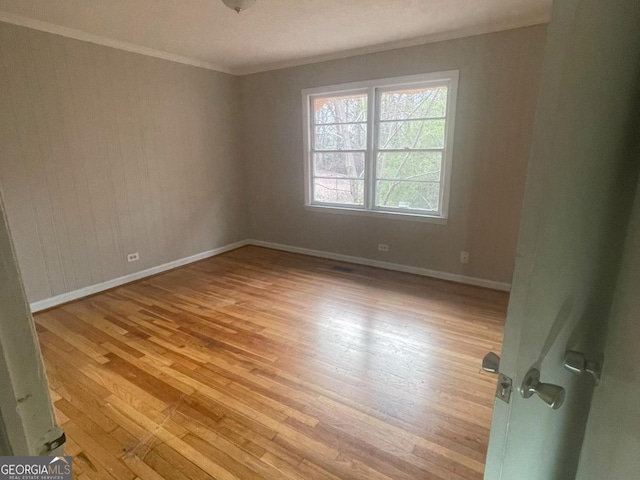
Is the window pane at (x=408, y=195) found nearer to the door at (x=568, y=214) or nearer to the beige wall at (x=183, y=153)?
the beige wall at (x=183, y=153)

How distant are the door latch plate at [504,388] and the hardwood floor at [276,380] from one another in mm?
1092

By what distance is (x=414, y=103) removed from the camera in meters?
3.63

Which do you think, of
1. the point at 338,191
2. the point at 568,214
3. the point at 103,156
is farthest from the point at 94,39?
the point at 568,214

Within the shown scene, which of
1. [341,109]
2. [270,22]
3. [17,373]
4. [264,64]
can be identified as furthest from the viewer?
[264,64]

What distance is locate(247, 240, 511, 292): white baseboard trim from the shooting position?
3.53 metres

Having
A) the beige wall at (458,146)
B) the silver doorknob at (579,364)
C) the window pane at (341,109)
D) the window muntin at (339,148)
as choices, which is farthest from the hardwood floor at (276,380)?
the window pane at (341,109)

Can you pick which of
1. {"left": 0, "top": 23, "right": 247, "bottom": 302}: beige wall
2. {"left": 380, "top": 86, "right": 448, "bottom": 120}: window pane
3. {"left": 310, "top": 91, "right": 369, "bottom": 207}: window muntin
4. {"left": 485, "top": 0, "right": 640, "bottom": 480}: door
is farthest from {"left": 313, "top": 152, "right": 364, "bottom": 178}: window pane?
{"left": 485, "top": 0, "right": 640, "bottom": 480}: door

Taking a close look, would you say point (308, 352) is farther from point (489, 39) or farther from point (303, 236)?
point (489, 39)

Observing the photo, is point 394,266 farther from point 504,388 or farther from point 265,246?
point 504,388

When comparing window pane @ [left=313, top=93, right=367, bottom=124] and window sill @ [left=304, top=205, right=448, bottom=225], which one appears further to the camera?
window pane @ [left=313, top=93, right=367, bottom=124]

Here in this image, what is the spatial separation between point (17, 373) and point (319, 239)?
4.21 meters

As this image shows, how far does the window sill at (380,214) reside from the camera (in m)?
3.71

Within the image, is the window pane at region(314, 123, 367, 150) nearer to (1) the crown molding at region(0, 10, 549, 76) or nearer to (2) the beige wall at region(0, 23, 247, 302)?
(1) the crown molding at region(0, 10, 549, 76)

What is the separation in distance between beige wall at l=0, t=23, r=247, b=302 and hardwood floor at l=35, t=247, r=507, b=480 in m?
0.58
